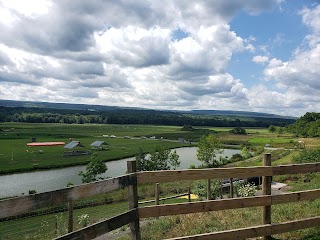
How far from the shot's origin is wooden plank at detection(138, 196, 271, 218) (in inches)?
218

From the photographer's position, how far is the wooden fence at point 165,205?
4389 millimetres

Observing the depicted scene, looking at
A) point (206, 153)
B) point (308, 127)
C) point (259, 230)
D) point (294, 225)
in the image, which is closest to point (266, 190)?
point (259, 230)

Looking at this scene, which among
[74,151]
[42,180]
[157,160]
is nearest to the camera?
[42,180]

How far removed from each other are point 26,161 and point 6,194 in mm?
29510

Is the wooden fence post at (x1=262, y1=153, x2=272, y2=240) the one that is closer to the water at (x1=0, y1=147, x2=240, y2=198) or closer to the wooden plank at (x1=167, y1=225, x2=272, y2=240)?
the wooden plank at (x1=167, y1=225, x2=272, y2=240)

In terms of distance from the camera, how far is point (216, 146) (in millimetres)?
83812

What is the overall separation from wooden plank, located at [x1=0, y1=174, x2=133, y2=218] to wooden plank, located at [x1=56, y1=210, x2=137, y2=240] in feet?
1.53

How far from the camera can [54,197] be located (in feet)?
Result: 14.6

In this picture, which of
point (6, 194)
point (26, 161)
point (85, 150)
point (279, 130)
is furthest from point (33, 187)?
point (279, 130)

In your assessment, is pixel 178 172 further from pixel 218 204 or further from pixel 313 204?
pixel 313 204

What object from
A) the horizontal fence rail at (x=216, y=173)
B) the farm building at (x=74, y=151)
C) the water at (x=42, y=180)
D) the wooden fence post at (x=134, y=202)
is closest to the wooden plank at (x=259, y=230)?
the wooden fence post at (x=134, y=202)

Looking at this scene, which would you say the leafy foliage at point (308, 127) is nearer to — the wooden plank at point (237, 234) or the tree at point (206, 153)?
the tree at point (206, 153)

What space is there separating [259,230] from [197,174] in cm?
172

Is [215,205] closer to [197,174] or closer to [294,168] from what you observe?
[197,174]
